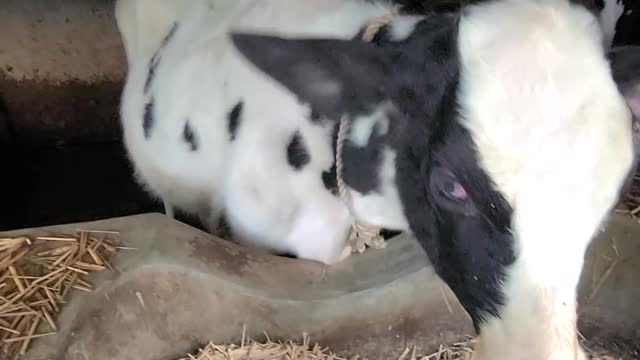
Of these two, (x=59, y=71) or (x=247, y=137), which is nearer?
(x=247, y=137)

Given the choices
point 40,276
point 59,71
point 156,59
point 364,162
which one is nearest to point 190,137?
point 156,59

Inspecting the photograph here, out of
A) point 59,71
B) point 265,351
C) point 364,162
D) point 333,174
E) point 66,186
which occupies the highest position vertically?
point 364,162

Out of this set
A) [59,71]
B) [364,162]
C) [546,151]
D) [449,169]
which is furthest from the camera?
[59,71]

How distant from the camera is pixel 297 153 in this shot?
2.57 metres

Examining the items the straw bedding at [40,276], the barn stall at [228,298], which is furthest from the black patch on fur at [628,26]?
Result: the straw bedding at [40,276]

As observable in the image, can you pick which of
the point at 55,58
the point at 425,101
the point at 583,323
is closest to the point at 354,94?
the point at 425,101

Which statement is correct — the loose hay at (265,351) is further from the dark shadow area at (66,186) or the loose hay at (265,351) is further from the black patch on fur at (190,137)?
the dark shadow area at (66,186)

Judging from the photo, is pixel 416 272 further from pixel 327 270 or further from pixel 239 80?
pixel 239 80

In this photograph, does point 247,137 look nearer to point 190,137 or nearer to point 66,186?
point 190,137

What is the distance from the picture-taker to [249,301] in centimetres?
268

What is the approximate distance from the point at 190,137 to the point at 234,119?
0.22m

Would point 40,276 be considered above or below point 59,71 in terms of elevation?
above

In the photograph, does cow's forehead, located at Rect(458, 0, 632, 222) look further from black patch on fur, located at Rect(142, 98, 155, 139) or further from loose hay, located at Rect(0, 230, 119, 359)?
black patch on fur, located at Rect(142, 98, 155, 139)

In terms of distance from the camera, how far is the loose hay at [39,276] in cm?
241
